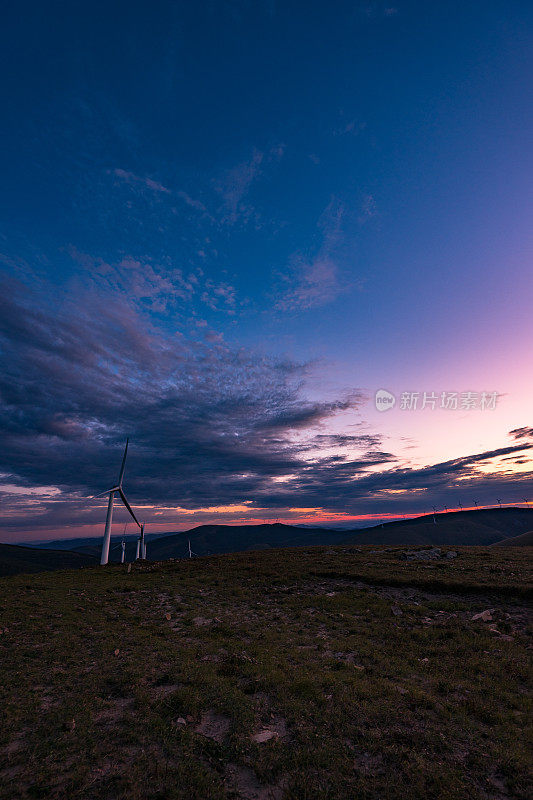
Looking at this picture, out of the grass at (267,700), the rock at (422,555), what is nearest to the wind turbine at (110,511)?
the grass at (267,700)

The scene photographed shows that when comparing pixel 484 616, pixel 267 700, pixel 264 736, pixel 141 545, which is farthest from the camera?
pixel 141 545

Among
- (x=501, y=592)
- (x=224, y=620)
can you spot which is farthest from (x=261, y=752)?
(x=501, y=592)

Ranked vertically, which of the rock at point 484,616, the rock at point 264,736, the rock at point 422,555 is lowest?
the rock at point 484,616

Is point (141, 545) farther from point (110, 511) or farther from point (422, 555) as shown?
point (422, 555)

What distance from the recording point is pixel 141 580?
37.7 m

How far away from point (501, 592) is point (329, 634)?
16.1 meters

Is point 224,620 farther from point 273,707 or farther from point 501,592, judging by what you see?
point 501,592

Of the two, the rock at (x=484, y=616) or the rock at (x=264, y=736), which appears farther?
the rock at (x=484, y=616)

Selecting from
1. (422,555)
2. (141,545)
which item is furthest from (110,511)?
(422,555)

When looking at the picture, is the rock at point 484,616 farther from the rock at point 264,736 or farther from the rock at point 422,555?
the rock at point 422,555

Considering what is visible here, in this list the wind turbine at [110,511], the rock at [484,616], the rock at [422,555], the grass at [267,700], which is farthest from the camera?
the wind turbine at [110,511]

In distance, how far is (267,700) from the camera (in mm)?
11766

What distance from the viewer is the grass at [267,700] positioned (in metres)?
8.12

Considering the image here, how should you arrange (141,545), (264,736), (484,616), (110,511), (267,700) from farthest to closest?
(141,545) → (110,511) → (484,616) → (267,700) → (264,736)
